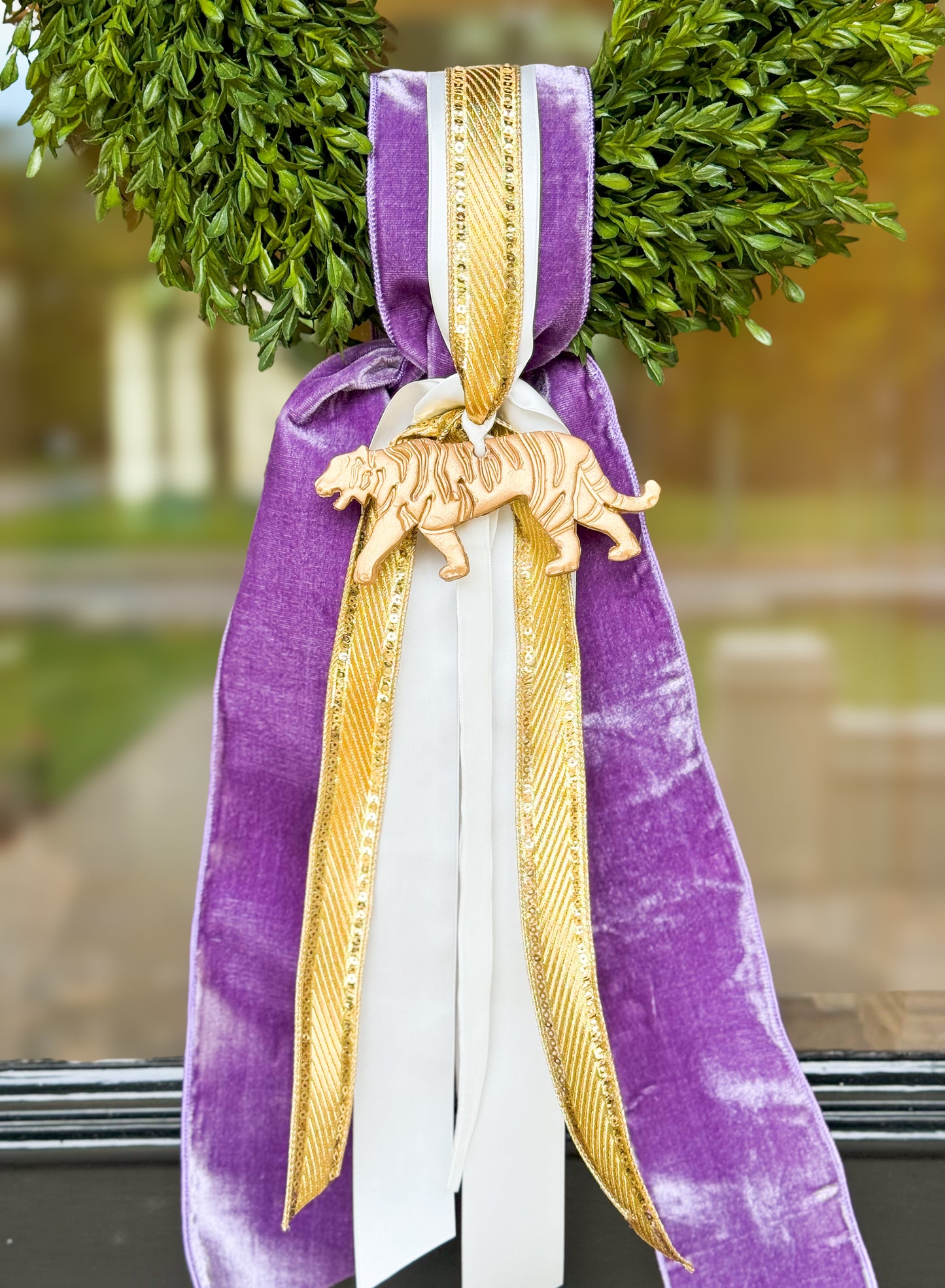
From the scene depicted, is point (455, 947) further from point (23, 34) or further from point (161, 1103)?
point (23, 34)

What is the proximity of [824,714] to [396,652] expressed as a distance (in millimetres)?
1843

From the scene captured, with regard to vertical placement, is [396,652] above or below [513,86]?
below

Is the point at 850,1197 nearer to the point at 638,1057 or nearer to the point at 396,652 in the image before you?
the point at 638,1057

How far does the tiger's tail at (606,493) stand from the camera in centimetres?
51

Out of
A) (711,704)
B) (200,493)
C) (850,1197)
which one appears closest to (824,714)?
(711,704)

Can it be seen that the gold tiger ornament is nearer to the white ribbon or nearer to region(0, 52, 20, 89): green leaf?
the white ribbon

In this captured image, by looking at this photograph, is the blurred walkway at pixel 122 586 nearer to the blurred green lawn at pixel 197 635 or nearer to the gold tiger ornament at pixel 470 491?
the blurred green lawn at pixel 197 635

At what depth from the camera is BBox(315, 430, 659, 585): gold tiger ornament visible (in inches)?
19.8

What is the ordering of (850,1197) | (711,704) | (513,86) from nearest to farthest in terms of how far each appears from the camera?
1. (513,86)
2. (850,1197)
3. (711,704)

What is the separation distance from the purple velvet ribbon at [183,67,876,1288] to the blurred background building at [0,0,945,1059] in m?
1.37

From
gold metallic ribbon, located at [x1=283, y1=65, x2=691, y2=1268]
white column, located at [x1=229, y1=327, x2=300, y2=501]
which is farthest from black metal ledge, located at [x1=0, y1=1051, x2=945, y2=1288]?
white column, located at [x1=229, y1=327, x2=300, y2=501]

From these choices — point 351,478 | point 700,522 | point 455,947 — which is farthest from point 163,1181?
point 700,522

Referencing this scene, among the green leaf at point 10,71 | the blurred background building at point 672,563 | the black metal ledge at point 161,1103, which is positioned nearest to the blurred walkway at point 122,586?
the blurred background building at point 672,563

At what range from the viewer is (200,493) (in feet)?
7.25
